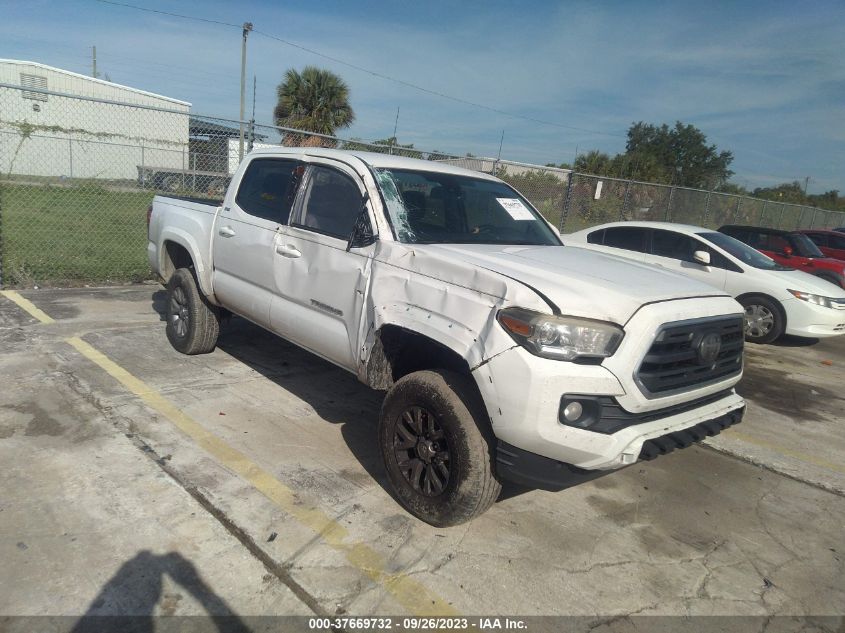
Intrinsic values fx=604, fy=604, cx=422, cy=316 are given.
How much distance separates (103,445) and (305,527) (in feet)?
5.14

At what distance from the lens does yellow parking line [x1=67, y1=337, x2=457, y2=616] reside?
8.88ft

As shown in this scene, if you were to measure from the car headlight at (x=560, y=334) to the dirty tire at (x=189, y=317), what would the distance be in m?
3.50

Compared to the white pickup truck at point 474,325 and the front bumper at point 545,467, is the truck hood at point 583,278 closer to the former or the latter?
the white pickup truck at point 474,325

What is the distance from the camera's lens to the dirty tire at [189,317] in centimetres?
539

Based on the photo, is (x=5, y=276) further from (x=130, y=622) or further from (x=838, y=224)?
(x=838, y=224)

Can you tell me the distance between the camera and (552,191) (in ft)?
48.0

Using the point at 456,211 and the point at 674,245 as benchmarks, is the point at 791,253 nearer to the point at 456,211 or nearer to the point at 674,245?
the point at 674,245

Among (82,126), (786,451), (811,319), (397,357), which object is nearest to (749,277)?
(811,319)

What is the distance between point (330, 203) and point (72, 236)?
973 centimetres

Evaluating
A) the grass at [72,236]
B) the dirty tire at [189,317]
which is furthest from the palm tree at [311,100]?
the dirty tire at [189,317]

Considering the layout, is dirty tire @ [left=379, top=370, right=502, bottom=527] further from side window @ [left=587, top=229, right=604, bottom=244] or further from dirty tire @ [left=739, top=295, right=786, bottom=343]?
side window @ [left=587, top=229, right=604, bottom=244]

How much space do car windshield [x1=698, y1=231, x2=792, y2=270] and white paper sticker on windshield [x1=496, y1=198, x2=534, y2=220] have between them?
5479 mm

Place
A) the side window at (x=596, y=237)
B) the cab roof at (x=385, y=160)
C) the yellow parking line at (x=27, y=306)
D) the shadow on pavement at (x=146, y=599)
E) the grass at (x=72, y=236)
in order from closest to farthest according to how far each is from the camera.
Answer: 1. the shadow on pavement at (x=146, y=599)
2. the cab roof at (x=385, y=160)
3. the yellow parking line at (x=27, y=306)
4. the grass at (x=72, y=236)
5. the side window at (x=596, y=237)

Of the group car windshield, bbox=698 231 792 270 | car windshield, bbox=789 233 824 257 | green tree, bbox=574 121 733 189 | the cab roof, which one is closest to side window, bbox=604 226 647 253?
car windshield, bbox=698 231 792 270
